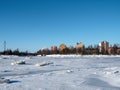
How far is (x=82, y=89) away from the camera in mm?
15125

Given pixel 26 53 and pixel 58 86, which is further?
pixel 26 53

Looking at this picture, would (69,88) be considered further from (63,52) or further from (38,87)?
(63,52)

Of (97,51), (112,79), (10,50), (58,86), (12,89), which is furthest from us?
(97,51)

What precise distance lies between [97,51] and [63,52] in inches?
1012

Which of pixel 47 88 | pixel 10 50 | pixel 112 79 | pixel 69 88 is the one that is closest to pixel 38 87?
pixel 47 88

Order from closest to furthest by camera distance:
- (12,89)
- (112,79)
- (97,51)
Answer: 1. (12,89)
2. (112,79)
3. (97,51)

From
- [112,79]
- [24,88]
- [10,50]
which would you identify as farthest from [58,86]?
[10,50]

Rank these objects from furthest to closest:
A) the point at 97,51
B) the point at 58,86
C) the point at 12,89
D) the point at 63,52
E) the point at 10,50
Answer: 1. the point at 63,52
2. the point at 97,51
3. the point at 10,50
4. the point at 58,86
5. the point at 12,89

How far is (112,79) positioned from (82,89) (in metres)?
6.19

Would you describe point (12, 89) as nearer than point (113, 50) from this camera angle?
Yes

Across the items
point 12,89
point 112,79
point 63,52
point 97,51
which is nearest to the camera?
point 12,89

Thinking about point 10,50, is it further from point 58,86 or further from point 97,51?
point 58,86

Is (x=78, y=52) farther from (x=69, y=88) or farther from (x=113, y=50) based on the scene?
(x=69, y=88)

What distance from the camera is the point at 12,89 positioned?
14453mm
